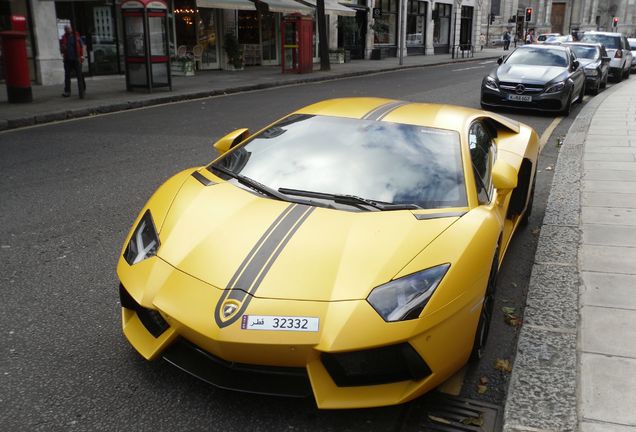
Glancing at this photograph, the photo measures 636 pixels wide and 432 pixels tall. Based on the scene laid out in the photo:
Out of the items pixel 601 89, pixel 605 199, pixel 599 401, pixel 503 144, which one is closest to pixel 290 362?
pixel 599 401

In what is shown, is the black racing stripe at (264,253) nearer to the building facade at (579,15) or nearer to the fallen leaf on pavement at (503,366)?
the fallen leaf on pavement at (503,366)

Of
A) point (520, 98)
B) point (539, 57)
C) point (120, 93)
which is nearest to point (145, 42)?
point (120, 93)

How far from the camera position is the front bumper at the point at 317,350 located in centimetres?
253

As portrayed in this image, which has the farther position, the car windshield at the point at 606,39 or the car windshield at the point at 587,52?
the car windshield at the point at 606,39

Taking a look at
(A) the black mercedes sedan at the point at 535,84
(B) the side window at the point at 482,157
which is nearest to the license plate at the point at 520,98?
(A) the black mercedes sedan at the point at 535,84

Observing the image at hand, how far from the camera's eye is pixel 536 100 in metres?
13.2

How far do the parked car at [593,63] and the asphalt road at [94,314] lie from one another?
10.1 meters

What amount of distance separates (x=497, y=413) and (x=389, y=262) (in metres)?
0.92

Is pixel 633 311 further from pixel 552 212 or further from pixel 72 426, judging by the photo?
pixel 72 426

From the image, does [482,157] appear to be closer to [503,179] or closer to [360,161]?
[503,179]

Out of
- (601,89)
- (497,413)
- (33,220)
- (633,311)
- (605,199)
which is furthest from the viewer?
(601,89)

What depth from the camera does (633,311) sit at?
3.81 m

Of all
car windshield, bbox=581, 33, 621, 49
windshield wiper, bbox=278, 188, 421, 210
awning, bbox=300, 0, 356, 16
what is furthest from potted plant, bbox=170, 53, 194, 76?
windshield wiper, bbox=278, 188, 421, 210

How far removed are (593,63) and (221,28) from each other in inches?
558
